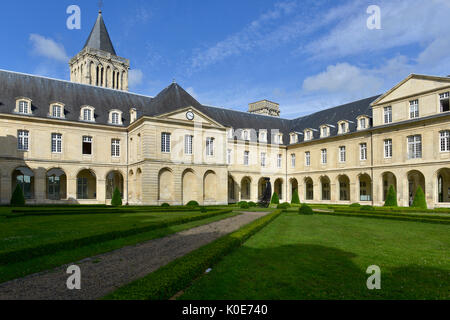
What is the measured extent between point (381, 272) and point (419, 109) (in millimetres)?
27228

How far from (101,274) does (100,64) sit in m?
49.4

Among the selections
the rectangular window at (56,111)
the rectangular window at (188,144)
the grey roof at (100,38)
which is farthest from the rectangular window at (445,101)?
the grey roof at (100,38)

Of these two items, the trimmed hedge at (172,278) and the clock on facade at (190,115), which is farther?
the clock on facade at (190,115)

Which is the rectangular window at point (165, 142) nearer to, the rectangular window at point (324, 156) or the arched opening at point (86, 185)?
the arched opening at point (86, 185)

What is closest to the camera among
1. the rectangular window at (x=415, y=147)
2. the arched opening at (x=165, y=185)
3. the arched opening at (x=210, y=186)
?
the rectangular window at (x=415, y=147)

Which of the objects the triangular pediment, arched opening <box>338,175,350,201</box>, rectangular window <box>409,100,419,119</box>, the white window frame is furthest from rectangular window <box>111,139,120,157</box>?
rectangular window <box>409,100,419,119</box>

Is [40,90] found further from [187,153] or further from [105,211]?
[105,211]

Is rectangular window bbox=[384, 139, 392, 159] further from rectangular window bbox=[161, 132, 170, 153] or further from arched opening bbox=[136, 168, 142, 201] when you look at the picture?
arched opening bbox=[136, 168, 142, 201]

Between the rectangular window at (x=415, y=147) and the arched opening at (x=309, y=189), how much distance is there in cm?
1363

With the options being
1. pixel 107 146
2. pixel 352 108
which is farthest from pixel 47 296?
pixel 352 108

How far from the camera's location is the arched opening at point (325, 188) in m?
39.1

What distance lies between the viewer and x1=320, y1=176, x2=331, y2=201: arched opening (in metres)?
39.1

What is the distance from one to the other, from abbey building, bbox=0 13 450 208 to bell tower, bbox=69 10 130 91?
664 inches
